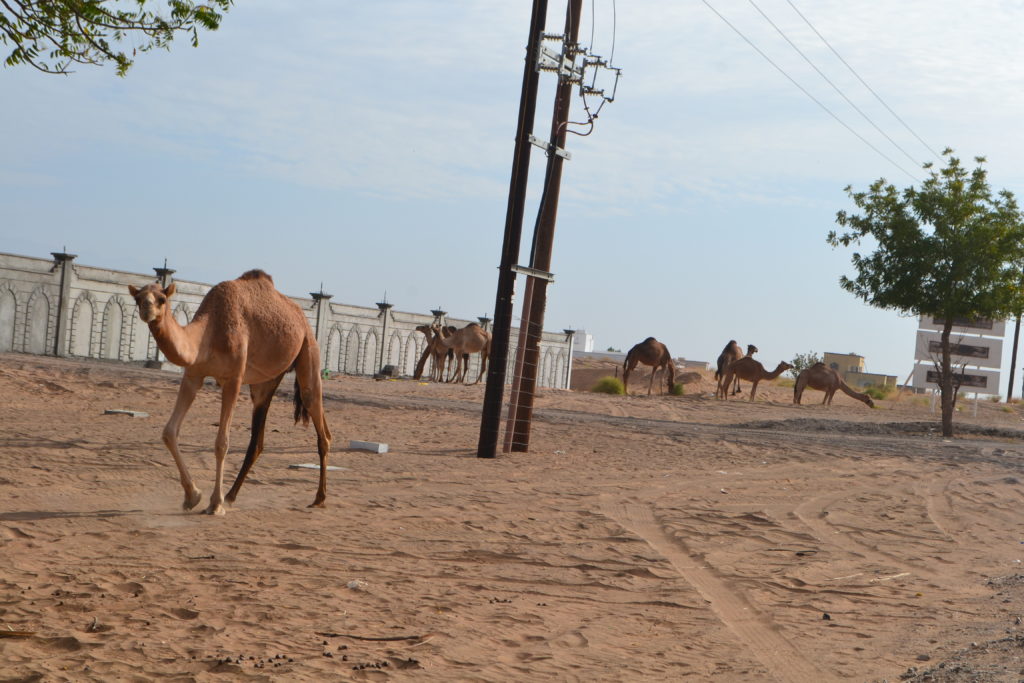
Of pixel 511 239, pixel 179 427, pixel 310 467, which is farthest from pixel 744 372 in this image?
pixel 179 427

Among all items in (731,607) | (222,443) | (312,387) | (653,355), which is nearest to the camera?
(731,607)

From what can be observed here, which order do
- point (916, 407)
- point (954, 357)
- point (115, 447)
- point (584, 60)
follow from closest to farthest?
point (115, 447), point (584, 60), point (954, 357), point (916, 407)

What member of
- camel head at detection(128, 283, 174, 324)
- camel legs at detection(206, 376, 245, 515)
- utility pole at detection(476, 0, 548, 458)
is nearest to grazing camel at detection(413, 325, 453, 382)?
utility pole at detection(476, 0, 548, 458)

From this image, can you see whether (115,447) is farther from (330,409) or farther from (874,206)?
(874,206)

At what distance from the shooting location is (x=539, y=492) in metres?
10.8

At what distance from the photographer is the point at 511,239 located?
13812 mm

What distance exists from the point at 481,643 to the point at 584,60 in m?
11.4

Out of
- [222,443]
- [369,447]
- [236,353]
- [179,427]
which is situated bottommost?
[369,447]

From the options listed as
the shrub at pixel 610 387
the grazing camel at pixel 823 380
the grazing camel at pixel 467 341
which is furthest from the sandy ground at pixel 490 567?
the shrub at pixel 610 387

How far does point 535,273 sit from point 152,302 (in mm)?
8056

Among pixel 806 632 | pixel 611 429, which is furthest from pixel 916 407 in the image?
pixel 806 632

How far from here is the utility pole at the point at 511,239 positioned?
13844 millimetres

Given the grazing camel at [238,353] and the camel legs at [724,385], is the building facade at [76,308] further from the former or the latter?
the grazing camel at [238,353]

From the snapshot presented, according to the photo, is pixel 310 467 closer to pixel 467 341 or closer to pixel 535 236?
pixel 535 236
